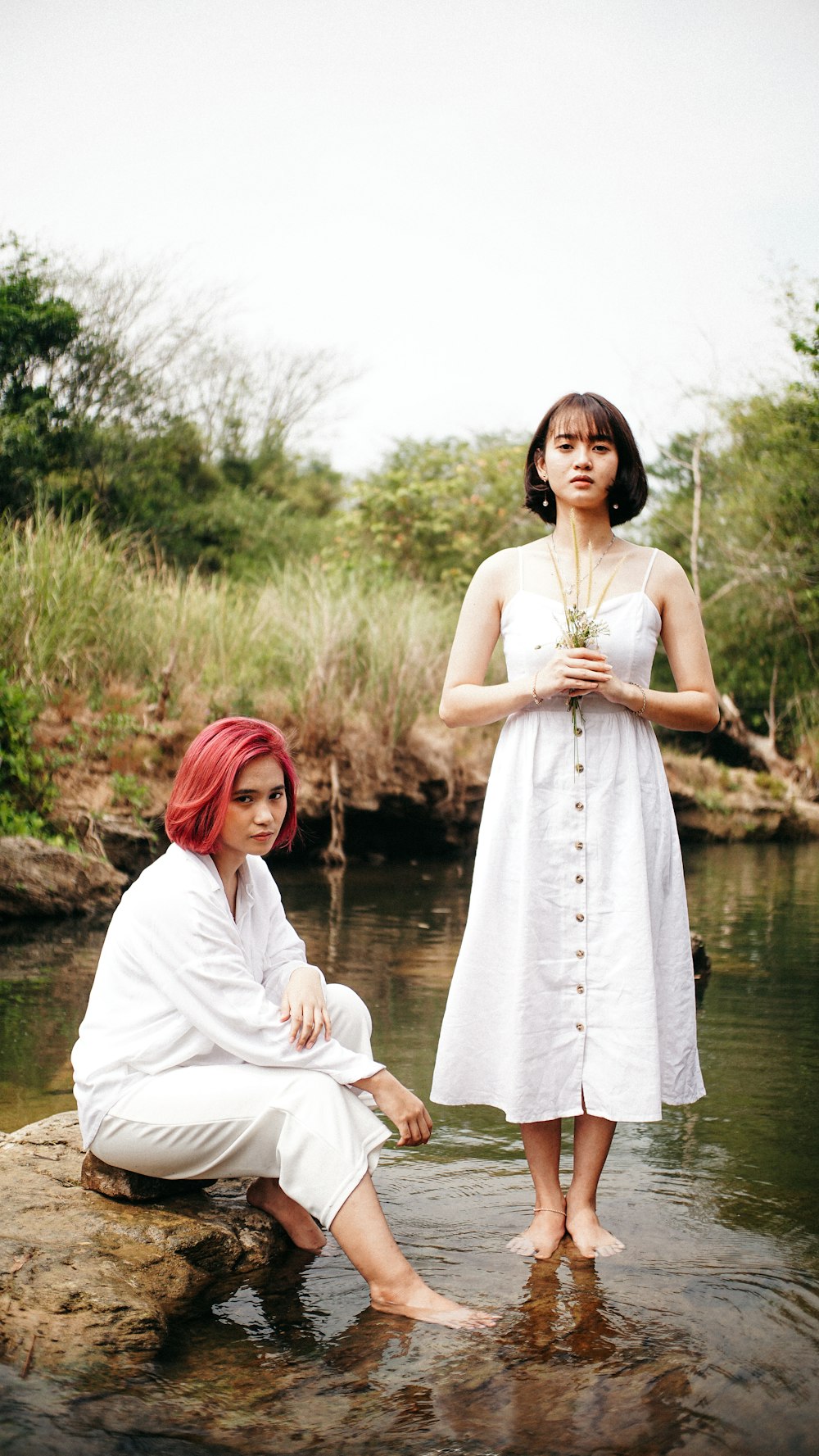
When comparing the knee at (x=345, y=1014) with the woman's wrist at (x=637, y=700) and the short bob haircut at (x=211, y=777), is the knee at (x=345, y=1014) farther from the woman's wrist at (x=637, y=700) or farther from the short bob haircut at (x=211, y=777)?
the woman's wrist at (x=637, y=700)

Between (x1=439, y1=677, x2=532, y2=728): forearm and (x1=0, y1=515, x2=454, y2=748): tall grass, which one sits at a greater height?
(x1=0, y1=515, x2=454, y2=748): tall grass

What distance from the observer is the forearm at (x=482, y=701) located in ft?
9.34

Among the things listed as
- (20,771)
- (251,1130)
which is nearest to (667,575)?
(251,1130)

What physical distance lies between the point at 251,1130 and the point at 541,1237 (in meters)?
0.72

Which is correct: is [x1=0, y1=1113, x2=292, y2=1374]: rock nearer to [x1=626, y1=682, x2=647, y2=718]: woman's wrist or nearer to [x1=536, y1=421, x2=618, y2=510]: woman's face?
[x1=626, y1=682, x2=647, y2=718]: woman's wrist

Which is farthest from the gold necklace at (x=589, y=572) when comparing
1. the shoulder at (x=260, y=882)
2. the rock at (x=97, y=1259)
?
the rock at (x=97, y=1259)

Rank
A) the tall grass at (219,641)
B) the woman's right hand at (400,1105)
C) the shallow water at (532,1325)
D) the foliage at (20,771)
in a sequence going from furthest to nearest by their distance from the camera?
the tall grass at (219,641) < the foliage at (20,771) < the woman's right hand at (400,1105) < the shallow water at (532,1325)

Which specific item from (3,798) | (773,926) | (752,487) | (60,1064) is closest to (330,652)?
(3,798)

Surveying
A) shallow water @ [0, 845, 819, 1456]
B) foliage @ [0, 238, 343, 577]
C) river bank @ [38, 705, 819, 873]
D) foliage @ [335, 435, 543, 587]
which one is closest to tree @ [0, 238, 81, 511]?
foliage @ [0, 238, 343, 577]

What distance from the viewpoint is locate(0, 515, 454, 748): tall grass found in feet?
32.0

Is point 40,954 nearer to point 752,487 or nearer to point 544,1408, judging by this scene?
point 544,1408

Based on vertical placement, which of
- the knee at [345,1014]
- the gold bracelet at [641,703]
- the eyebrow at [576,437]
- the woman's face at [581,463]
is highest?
the eyebrow at [576,437]

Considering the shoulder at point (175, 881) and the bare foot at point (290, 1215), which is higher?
the shoulder at point (175, 881)

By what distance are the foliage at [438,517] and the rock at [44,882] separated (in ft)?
40.3
